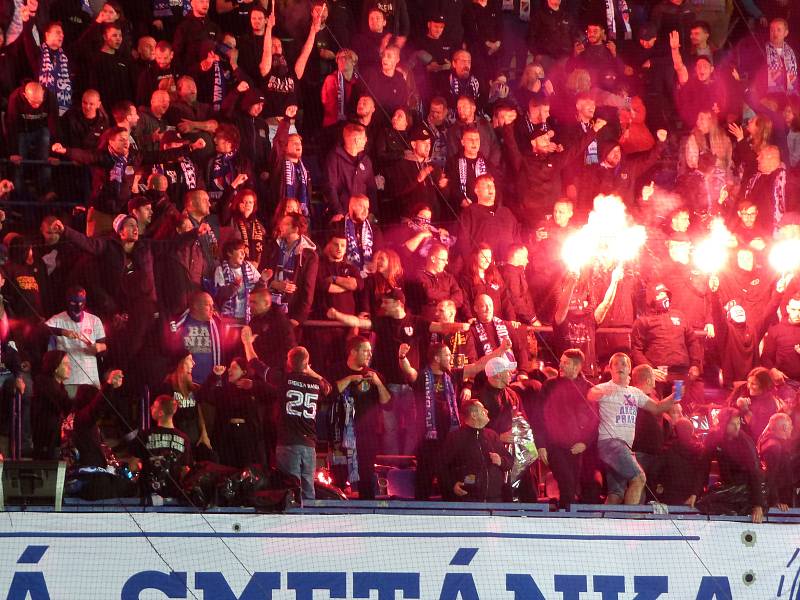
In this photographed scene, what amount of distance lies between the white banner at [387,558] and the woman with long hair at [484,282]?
11.7ft

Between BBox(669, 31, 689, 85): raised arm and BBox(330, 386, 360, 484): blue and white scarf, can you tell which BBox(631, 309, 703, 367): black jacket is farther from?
BBox(669, 31, 689, 85): raised arm

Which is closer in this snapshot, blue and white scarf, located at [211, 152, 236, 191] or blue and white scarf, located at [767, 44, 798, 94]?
blue and white scarf, located at [211, 152, 236, 191]

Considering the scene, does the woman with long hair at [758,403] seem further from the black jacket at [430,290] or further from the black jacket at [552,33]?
the black jacket at [552,33]

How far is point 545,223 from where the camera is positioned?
45.3ft

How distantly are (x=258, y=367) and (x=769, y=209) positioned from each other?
598 centimetres

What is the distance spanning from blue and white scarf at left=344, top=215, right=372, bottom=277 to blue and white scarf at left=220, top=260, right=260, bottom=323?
36.0 inches

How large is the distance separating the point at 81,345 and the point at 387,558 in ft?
10.7

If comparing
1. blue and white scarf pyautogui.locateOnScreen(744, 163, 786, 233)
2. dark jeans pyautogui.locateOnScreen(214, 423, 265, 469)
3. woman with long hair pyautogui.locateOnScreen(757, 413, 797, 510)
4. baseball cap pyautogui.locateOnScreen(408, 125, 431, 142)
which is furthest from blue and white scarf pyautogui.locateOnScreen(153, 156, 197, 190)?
blue and white scarf pyautogui.locateOnScreen(744, 163, 786, 233)

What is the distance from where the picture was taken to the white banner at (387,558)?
920 centimetres

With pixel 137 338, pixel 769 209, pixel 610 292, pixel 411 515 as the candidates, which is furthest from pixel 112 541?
pixel 769 209

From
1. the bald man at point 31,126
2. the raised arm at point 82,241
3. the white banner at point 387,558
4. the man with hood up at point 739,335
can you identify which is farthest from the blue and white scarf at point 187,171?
the man with hood up at point 739,335

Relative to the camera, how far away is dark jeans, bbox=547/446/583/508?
1088 centimetres

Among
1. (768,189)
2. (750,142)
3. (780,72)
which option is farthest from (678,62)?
(768,189)

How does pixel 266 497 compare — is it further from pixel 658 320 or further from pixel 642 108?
pixel 642 108
